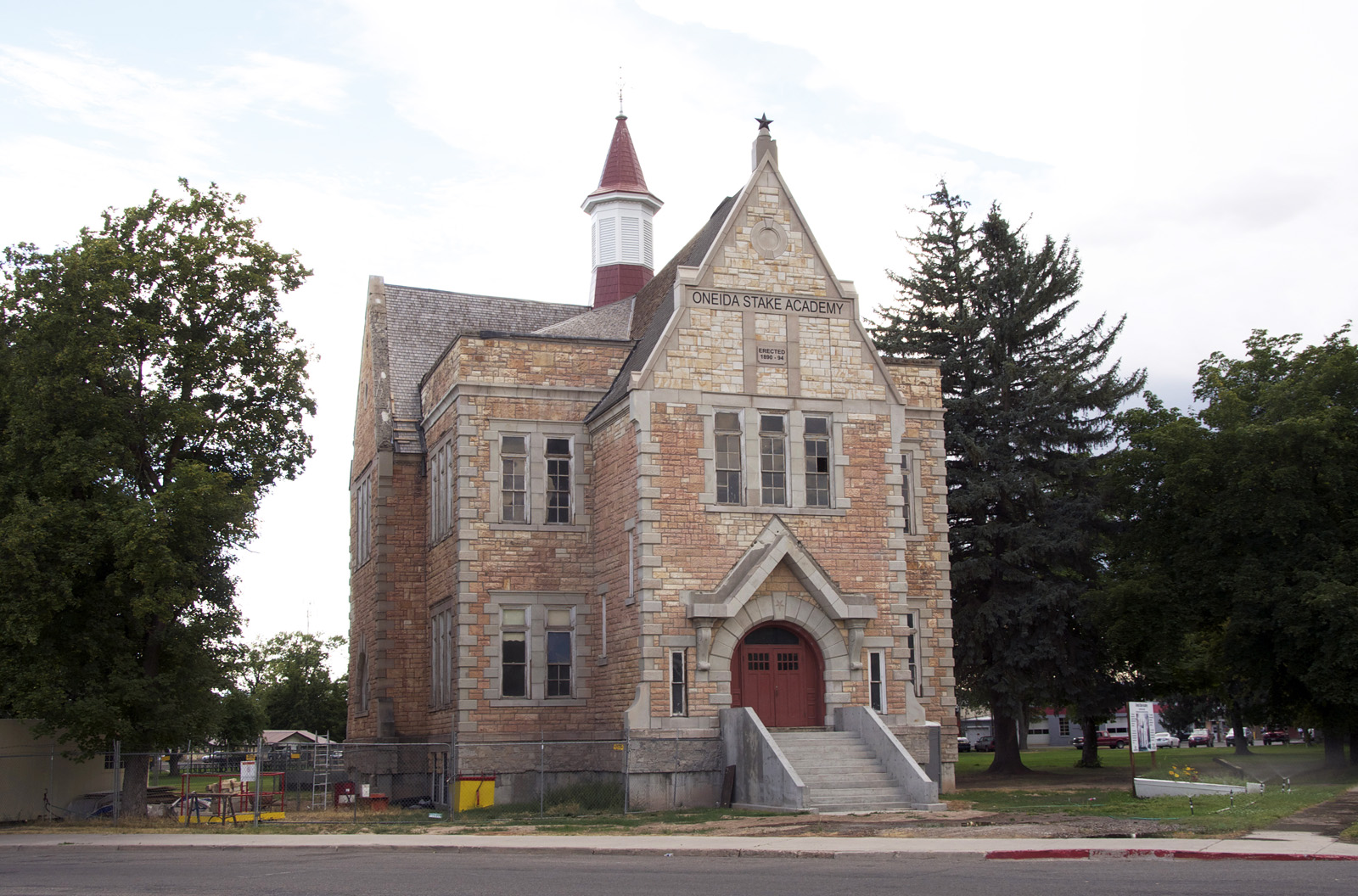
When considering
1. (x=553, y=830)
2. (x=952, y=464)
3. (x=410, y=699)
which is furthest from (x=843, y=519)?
(x=952, y=464)

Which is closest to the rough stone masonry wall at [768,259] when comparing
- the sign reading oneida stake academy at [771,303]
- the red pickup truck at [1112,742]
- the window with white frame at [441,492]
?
the sign reading oneida stake academy at [771,303]

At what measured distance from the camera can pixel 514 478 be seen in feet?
95.9

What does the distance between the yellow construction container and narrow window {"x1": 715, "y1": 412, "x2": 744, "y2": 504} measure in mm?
7442

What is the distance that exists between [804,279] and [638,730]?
10007 mm

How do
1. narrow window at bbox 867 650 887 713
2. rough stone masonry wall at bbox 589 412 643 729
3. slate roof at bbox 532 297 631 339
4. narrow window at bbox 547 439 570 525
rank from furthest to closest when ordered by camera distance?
slate roof at bbox 532 297 631 339 < narrow window at bbox 547 439 570 525 < narrow window at bbox 867 650 887 713 < rough stone masonry wall at bbox 589 412 643 729

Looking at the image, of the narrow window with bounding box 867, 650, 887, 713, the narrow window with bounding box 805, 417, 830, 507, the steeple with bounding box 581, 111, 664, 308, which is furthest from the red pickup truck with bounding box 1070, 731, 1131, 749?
the narrow window with bounding box 805, 417, 830, 507

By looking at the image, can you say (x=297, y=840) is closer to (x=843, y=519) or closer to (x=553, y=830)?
(x=553, y=830)

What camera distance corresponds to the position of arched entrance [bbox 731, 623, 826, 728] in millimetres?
26688

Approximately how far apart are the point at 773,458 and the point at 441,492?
8.39m

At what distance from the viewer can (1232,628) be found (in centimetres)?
3192

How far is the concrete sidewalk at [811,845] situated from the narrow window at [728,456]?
916 cm

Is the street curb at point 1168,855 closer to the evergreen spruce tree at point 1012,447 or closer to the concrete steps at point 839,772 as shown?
the concrete steps at point 839,772

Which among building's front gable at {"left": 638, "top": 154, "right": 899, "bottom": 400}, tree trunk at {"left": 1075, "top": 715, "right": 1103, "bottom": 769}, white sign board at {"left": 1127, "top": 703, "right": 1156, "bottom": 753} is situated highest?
building's front gable at {"left": 638, "top": 154, "right": 899, "bottom": 400}

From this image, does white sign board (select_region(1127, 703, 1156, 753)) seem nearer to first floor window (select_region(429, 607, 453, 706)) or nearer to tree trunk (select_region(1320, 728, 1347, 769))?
tree trunk (select_region(1320, 728, 1347, 769))
